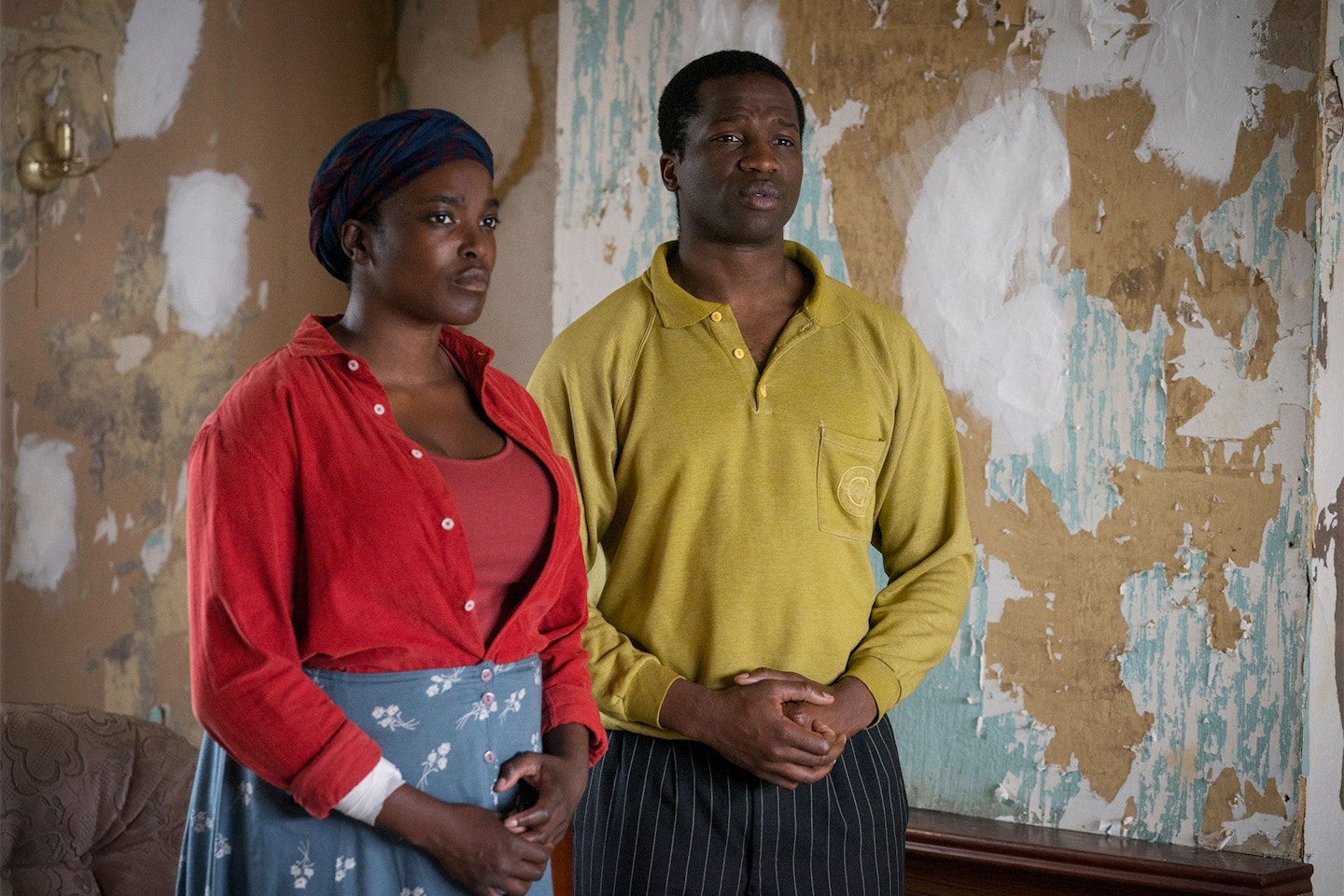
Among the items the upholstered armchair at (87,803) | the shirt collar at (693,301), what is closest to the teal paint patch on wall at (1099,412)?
the shirt collar at (693,301)

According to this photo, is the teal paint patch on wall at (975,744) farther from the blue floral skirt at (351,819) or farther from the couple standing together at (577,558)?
the blue floral skirt at (351,819)

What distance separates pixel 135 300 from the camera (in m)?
2.76

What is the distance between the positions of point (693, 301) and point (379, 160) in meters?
0.53

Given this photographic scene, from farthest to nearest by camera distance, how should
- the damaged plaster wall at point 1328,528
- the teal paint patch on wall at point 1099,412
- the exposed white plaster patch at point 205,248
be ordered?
the exposed white plaster patch at point 205,248 < the teal paint patch on wall at point 1099,412 < the damaged plaster wall at point 1328,528

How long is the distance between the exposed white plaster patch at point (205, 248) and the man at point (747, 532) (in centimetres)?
150

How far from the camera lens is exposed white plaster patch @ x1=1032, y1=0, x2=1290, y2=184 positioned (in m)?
2.09

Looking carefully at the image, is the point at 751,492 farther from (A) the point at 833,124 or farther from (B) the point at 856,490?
(A) the point at 833,124

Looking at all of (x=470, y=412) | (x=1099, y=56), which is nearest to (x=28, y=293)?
(x=470, y=412)

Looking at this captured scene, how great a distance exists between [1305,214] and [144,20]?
7.99 ft

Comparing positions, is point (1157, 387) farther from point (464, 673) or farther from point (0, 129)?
point (0, 129)

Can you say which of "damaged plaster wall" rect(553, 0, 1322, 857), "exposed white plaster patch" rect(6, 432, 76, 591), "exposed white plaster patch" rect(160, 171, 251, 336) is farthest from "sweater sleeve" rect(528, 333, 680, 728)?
"exposed white plaster patch" rect(160, 171, 251, 336)

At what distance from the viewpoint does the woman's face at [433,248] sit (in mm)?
1336

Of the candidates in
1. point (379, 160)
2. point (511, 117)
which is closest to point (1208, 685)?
point (379, 160)

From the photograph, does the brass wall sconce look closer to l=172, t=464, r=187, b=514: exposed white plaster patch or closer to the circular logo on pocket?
l=172, t=464, r=187, b=514: exposed white plaster patch
